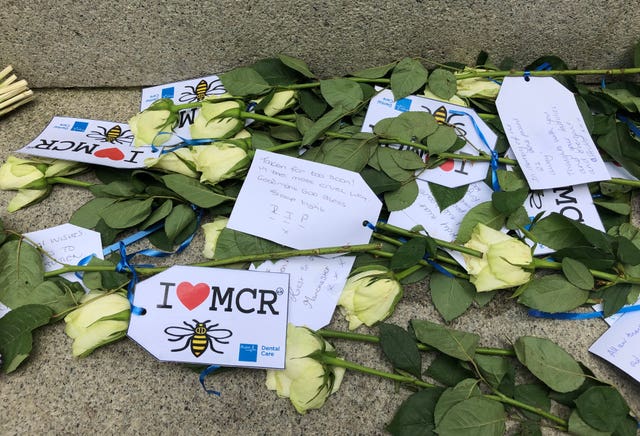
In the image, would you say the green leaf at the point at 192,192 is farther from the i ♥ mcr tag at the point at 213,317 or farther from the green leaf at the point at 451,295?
the green leaf at the point at 451,295

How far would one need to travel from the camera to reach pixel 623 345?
2.32 feet

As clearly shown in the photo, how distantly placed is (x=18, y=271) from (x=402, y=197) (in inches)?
23.9

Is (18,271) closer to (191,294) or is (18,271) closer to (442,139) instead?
(191,294)

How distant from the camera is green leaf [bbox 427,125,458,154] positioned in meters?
0.79

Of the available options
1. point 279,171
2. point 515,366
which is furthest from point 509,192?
point 279,171

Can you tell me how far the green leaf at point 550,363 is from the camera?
0.65m

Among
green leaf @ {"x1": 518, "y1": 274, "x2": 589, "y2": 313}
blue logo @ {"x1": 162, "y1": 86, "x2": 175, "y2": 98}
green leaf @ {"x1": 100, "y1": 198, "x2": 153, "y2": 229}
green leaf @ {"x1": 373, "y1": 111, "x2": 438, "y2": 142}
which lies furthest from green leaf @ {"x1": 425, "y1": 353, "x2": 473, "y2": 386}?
blue logo @ {"x1": 162, "y1": 86, "x2": 175, "y2": 98}

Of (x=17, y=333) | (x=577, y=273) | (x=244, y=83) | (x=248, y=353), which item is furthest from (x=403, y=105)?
(x=17, y=333)

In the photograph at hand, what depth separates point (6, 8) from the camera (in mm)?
901

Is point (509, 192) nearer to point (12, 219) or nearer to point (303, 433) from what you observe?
point (303, 433)

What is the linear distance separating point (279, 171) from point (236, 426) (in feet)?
1.28

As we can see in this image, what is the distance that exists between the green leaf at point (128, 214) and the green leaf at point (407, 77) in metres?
0.47

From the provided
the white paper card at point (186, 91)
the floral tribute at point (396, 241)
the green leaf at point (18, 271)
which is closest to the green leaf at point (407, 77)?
the floral tribute at point (396, 241)

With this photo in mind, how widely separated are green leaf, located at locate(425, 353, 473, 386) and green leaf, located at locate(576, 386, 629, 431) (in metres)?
0.15
